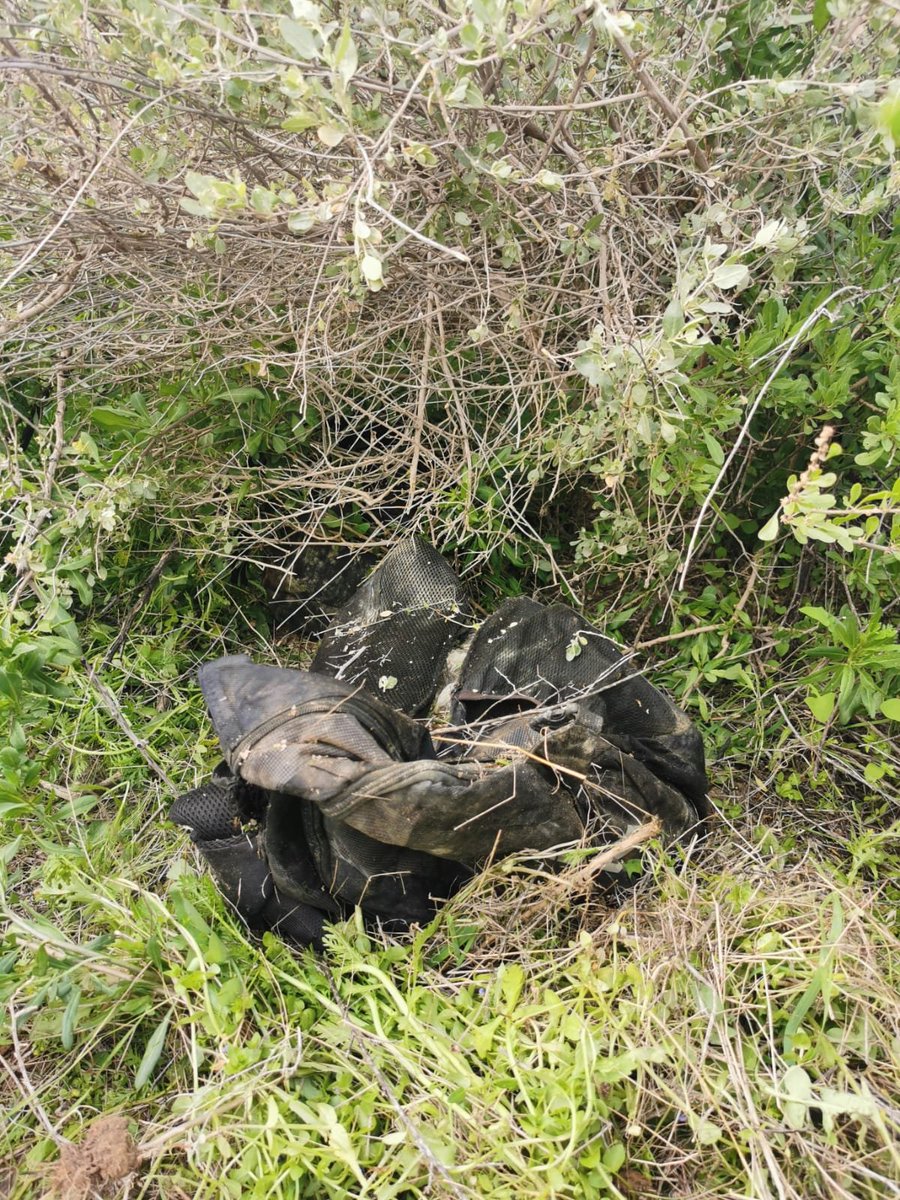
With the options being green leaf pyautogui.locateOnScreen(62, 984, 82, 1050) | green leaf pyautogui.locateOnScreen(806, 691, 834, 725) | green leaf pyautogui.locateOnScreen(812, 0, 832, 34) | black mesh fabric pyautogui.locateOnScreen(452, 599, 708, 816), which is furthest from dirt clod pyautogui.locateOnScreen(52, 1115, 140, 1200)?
green leaf pyautogui.locateOnScreen(812, 0, 832, 34)

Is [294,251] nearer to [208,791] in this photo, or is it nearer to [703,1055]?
[208,791]

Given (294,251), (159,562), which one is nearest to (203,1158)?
(159,562)

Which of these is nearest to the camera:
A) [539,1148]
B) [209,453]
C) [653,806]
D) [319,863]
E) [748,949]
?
[539,1148]

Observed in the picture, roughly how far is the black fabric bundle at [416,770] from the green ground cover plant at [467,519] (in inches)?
3.9

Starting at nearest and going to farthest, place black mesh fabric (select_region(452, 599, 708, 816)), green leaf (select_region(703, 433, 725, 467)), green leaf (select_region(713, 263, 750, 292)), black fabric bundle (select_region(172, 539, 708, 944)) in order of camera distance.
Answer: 1. green leaf (select_region(713, 263, 750, 292))
2. black fabric bundle (select_region(172, 539, 708, 944))
3. green leaf (select_region(703, 433, 725, 467))
4. black mesh fabric (select_region(452, 599, 708, 816))

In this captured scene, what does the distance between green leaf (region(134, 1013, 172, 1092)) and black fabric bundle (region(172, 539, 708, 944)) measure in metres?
0.27

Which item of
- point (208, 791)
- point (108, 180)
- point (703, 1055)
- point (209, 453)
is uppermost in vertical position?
point (108, 180)

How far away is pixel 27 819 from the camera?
6.54ft

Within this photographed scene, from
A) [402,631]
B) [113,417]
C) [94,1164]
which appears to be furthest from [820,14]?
[94,1164]

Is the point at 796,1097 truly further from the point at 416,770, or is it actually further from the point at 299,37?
the point at 299,37

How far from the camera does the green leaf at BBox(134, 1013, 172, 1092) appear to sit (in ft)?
5.14

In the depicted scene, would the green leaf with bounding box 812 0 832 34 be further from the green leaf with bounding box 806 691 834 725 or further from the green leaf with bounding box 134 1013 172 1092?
the green leaf with bounding box 134 1013 172 1092

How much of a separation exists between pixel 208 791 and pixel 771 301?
1654 mm

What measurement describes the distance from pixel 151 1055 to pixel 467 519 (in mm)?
1393
